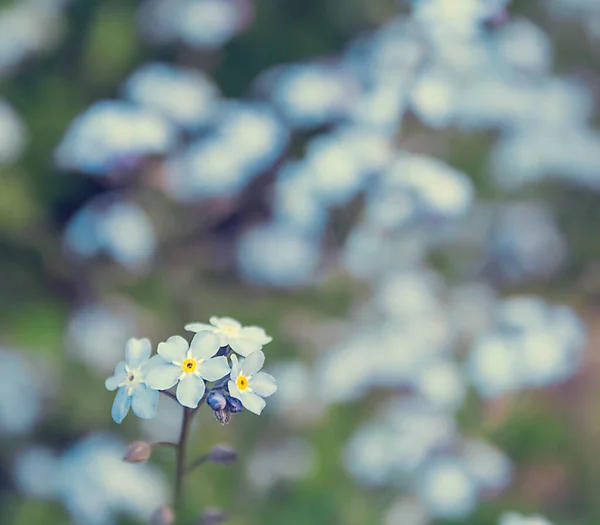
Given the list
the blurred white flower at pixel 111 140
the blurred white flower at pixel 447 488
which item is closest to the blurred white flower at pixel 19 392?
the blurred white flower at pixel 111 140

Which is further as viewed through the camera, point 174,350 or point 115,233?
point 115,233

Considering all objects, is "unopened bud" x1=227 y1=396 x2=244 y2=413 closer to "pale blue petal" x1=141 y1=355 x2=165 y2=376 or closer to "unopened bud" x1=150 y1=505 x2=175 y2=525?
"pale blue petal" x1=141 y1=355 x2=165 y2=376

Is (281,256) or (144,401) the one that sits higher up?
(281,256)

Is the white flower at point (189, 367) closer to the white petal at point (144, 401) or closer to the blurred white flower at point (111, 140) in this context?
the white petal at point (144, 401)

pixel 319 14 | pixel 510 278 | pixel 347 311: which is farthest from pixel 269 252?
pixel 319 14

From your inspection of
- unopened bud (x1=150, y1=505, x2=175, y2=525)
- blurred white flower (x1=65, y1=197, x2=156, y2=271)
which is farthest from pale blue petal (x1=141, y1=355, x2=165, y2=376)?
blurred white flower (x1=65, y1=197, x2=156, y2=271)

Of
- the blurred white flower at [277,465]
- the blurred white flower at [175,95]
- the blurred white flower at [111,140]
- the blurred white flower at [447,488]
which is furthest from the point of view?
the blurred white flower at [175,95]

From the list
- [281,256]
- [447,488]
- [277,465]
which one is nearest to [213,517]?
[447,488]

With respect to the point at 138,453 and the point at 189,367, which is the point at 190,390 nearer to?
the point at 189,367
